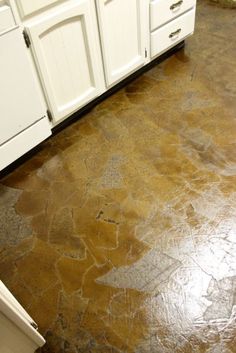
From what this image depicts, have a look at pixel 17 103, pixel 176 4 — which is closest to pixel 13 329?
pixel 17 103

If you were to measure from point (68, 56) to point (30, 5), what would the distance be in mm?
327

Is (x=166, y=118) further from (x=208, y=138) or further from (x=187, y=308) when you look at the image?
(x=187, y=308)

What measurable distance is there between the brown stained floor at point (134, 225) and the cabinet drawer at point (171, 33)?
0.24 m

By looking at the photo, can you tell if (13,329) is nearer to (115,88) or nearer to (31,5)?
(31,5)

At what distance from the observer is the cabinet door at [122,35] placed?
1719mm

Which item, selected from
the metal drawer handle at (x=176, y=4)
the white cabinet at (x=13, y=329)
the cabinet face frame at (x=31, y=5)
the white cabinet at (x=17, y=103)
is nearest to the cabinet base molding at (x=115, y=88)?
the white cabinet at (x=17, y=103)

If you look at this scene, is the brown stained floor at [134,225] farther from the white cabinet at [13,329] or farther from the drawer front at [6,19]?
the drawer front at [6,19]

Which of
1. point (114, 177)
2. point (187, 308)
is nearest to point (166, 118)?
point (114, 177)

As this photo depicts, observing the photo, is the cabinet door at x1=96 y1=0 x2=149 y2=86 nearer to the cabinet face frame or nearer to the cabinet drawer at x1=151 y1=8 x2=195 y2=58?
the cabinet drawer at x1=151 y1=8 x2=195 y2=58

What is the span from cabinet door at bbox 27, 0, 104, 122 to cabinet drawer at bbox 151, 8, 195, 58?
18.7 inches

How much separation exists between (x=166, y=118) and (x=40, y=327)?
1.29 m

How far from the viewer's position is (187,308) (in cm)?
120

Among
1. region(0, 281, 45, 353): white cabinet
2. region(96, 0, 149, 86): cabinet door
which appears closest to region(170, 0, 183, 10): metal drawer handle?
region(96, 0, 149, 86): cabinet door

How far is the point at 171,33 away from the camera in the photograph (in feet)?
7.07
